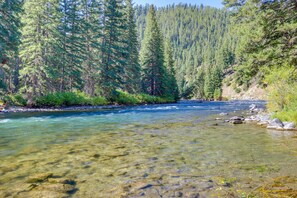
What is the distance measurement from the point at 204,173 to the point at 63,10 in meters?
35.6

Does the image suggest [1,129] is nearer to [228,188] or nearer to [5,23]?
[228,188]

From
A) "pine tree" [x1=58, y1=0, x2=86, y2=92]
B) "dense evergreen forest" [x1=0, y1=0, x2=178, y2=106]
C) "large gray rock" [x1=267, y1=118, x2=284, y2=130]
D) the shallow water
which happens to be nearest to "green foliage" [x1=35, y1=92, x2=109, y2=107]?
"dense evergreen forest" [x1=0, y1=0, x2=178, y2=106]

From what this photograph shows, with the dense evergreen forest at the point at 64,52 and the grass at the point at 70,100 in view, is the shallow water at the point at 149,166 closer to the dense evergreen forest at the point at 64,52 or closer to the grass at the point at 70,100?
the grass at the point at 70,100

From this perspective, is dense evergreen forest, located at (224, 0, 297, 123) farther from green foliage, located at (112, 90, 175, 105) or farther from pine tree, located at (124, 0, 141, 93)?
pine tree, located at (124, 0, 141, 93)

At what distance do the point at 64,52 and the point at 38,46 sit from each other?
5102mm

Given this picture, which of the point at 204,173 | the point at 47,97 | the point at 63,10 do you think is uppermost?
A: the point at 63,10

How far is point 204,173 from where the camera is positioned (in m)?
5.99

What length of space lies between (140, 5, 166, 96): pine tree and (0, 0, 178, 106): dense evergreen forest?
11.8ft

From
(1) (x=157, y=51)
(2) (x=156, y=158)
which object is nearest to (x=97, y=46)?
(1) (x=157, y=51)

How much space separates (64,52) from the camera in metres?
33.9

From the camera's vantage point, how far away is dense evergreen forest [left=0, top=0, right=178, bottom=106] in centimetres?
2816

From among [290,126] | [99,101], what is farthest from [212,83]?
[290,126]

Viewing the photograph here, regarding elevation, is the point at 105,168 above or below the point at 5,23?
below

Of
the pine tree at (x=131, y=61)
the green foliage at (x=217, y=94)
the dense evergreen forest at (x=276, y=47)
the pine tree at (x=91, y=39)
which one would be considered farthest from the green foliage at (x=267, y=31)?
the green foliage at (x=217, y=94)
